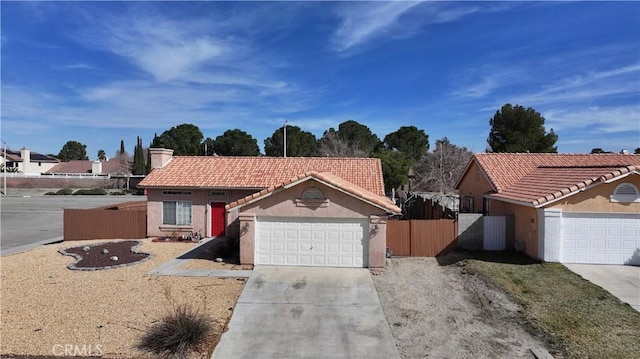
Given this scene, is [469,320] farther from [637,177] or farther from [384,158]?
[384,158]

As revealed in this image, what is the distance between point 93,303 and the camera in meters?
11.2

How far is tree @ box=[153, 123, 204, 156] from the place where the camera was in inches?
2522

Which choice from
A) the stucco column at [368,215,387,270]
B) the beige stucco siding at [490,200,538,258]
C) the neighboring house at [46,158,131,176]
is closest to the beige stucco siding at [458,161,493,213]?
the beige stucco siding at [490,200,538,258]

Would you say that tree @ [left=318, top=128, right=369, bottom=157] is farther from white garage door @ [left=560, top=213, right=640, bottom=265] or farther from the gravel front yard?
the gravel front yard

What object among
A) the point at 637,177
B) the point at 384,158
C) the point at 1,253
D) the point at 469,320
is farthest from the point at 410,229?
the point at 384,158

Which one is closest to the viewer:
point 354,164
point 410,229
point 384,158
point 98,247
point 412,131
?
point 410,229

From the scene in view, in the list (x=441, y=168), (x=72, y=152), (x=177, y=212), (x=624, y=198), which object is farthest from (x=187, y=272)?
(x=72, y=152)

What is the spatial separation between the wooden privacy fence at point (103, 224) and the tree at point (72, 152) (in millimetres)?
102256

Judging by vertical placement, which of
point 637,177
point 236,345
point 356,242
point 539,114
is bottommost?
point 236,345

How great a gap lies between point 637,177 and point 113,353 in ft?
59.1

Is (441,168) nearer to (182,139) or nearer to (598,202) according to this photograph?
(598,202)

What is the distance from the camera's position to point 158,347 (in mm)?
8531

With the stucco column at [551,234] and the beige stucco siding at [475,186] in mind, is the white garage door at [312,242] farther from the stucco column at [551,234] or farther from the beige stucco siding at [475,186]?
the beige stucco siding at [475,186]

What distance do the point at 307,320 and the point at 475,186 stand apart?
17.8 m
